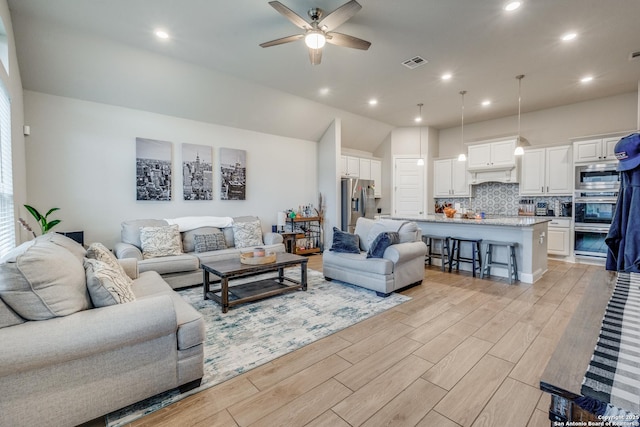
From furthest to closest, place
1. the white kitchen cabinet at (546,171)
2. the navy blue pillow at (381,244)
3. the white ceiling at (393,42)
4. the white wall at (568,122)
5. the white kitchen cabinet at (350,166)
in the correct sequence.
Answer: the white kitchen cabinet at (350,166) < the white kitchen cabinet at (546,171) < the white wall at (568,122) < the navy blue pillow at (381,244) < the white ceiling at (393,42)

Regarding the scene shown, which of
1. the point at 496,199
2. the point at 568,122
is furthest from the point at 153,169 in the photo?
the point at 568,122

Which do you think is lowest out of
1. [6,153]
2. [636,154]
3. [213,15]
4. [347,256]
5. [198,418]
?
[198,418]

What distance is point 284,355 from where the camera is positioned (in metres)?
2.34

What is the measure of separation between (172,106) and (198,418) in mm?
4693

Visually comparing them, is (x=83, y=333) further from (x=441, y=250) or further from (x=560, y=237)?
(x=560, y=237)

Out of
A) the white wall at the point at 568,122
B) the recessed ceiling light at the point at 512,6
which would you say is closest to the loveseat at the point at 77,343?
the recessed ceiling light at the point at 512,6

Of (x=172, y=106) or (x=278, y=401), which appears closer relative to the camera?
(x=278, y=401)

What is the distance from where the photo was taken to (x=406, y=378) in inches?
80.2

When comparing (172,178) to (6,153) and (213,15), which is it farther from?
(213,15)

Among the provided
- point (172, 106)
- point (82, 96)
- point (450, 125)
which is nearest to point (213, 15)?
point (172, 106)

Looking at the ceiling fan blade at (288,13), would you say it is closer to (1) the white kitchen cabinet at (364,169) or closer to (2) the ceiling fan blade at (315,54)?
(2) the ceiling fan blade at (315,54)

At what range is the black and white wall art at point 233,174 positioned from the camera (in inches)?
219

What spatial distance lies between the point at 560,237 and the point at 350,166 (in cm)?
457

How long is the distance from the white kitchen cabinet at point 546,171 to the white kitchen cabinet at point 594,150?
0.95 feet
